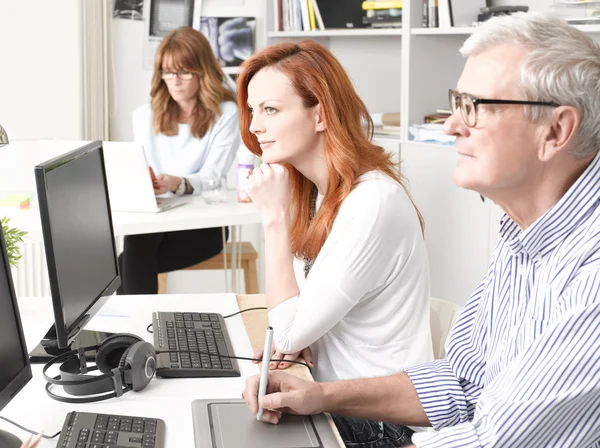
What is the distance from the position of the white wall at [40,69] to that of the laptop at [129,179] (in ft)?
4.03

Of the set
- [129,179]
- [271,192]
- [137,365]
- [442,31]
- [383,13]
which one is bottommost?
[137,365]

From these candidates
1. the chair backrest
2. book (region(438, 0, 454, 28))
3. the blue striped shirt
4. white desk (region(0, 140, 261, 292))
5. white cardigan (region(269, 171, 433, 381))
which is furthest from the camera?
book (region(438, 0, 454, 28))

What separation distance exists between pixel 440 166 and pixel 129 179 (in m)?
1.31

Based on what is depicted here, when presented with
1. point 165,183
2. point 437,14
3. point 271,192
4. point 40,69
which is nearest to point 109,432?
point 271,192

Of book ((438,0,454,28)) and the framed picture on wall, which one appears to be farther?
the framed picture on wall

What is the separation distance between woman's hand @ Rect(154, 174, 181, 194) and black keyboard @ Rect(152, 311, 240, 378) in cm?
145

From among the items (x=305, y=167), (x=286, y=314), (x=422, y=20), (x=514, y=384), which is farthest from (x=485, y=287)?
(x=422, y=20)

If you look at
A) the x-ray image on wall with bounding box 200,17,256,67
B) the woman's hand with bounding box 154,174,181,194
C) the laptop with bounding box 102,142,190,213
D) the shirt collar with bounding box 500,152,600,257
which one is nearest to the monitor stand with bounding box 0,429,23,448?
the shirt collar with bounding box 500,152,600,257

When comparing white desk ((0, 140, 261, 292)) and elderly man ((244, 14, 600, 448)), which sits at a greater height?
elderly man ((244, 14, 600, 448))

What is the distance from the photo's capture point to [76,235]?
1.62 meters

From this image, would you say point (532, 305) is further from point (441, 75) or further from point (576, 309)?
point (441, 75)

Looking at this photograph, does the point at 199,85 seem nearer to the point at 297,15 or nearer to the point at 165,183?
the point at 165,183

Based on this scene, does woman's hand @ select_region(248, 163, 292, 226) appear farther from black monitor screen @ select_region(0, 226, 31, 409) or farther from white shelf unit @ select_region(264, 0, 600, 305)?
white shelf unit @ select_region(264, 0, 600, 305)

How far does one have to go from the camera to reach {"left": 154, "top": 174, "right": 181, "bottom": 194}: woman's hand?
3329 mm
